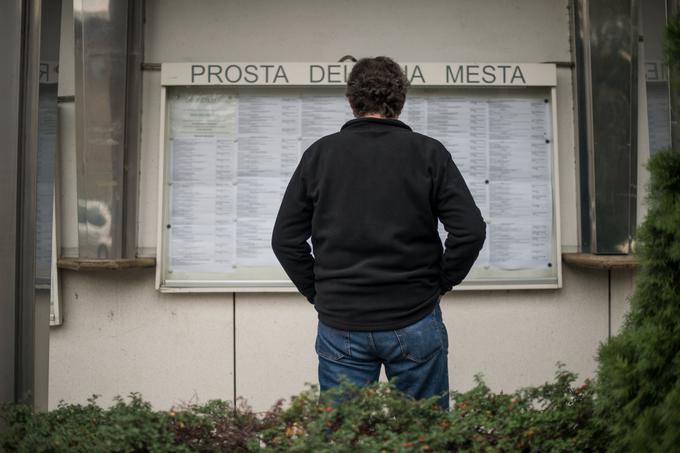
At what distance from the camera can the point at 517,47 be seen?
550cm

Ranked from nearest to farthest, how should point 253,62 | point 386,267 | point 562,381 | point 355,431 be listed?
point 355,431, point 562,381, point 386,267, point 253,62

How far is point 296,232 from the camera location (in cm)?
349

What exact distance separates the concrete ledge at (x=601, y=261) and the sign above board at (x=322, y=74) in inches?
39.5

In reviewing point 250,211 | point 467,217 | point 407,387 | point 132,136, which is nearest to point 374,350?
point 407,387

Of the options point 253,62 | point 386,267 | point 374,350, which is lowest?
point 374,350

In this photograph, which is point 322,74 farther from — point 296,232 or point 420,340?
point 420,340

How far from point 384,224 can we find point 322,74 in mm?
2283

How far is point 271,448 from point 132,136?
123 inches

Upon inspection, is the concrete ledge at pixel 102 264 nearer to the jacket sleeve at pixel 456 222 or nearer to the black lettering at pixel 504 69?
the black lettering at pixel 504 69

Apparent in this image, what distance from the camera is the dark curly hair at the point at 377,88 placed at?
343 cm

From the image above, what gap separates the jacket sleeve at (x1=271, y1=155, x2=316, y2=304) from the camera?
3.45 m

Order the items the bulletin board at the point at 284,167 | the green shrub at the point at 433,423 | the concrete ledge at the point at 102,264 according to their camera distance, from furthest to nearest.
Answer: the bulletin board at the point at 284,167
the concrete ledge at the point at 102,264
the green shrub at the point at 433,423

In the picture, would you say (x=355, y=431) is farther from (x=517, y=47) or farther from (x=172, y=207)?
(x=517, y=47)

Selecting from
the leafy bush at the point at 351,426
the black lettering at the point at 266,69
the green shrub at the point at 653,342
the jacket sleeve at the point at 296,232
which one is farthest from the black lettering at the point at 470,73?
the green shrub at the point at 653,342
